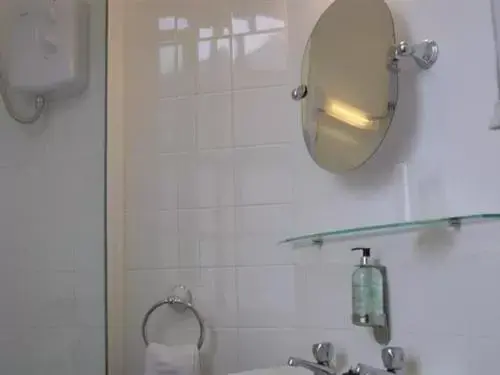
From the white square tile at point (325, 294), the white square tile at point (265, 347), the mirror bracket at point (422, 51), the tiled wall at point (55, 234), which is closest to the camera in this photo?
the mirror bracket at point (422, 51)

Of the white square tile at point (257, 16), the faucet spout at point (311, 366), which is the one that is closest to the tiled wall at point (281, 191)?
the white square tile at point (257, 16)

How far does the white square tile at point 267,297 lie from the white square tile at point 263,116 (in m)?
0.36

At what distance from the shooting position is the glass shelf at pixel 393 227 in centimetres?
123

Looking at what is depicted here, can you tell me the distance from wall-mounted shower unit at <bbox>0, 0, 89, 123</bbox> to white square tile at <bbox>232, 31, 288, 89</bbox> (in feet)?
1.54

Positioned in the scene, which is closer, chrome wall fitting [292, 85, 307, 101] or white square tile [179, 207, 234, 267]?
chrome wall fitting [292, 85, 307, 101]

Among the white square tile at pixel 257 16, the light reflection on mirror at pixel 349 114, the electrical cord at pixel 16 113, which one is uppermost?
the white square tile at pixel 257 16

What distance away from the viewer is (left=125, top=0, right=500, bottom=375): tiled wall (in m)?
1.30

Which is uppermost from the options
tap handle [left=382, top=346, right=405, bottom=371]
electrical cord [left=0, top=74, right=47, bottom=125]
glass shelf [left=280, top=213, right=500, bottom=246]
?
electrical cord [left=0, top=74, right=47, bottom=125]

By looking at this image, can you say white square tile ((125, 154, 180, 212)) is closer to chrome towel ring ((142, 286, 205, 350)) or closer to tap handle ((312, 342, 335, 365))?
chrome towel ring ((142, 286, 205, 350))

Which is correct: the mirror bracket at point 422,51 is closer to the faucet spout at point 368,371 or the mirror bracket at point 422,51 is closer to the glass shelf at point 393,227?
the glass shelf at point 393,227

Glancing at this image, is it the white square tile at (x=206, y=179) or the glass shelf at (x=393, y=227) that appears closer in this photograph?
the glass shelf at (x=393, y=227)

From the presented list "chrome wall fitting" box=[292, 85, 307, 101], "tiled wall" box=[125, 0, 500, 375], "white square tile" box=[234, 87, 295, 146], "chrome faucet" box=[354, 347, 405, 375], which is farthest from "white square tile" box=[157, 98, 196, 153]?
"chrome faucet" box=[354, 347, 405, 375]

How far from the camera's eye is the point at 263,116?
5.67ft

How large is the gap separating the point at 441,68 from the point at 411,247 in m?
0.40
